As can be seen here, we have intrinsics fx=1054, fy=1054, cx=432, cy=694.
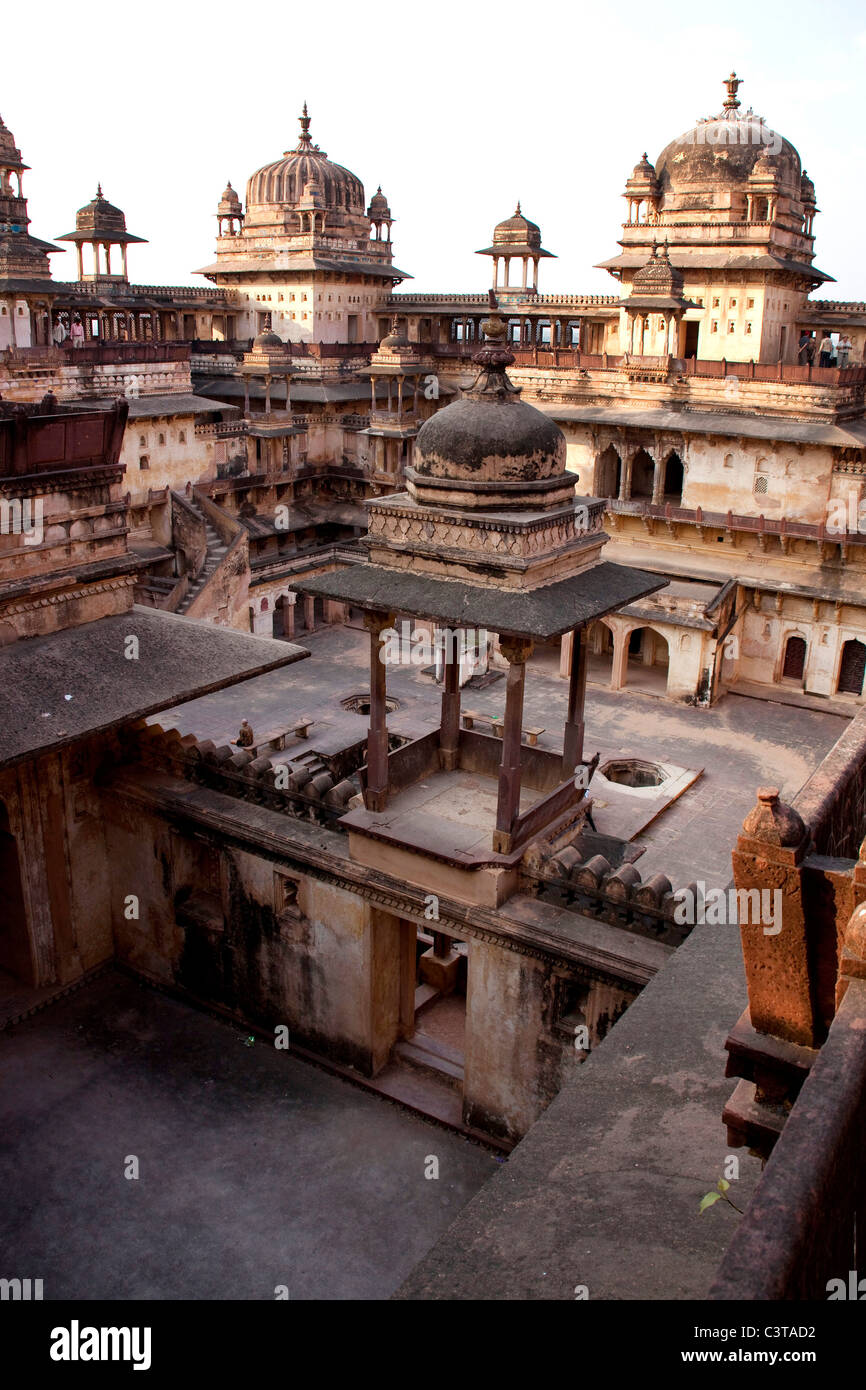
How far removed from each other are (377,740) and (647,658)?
22.8 m

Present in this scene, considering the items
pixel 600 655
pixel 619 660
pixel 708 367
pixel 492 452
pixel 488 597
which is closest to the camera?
pixel 488 597

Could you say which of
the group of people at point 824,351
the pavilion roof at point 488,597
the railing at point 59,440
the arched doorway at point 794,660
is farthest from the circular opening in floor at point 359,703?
the group of people at point 824,351

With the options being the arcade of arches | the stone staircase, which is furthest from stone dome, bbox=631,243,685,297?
the stone staircase

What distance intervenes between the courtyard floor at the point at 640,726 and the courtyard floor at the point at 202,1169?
35.6ft

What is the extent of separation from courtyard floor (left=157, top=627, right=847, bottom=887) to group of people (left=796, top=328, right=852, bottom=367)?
18.4m

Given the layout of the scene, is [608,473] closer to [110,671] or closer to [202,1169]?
[110,671]

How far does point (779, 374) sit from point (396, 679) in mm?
14376

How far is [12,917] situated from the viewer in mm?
14148

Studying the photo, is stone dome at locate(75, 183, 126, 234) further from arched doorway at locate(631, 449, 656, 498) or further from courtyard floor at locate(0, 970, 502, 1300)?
courtyard floor at locate(0, 970, 502, 1300)

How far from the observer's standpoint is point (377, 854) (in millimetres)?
12047

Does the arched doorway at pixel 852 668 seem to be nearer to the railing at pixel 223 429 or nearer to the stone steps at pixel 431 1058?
the stone steps at pixel 431 1058

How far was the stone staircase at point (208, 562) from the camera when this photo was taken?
104ft

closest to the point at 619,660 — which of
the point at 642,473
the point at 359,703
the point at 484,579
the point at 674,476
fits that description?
the point at 359,703
